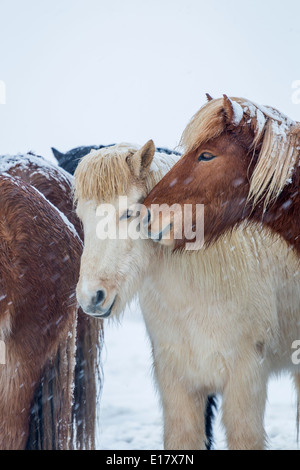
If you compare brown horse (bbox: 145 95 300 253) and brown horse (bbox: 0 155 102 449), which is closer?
brown horse (bbox: 145 95 300 253)

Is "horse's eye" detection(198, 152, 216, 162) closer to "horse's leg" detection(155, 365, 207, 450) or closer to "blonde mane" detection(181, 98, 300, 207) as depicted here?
"blonde mane" detection(181, 98, 300, 207)

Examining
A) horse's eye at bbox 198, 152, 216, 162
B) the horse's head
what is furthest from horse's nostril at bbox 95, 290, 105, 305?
horse's eye at bbox 198, 152, 216, 162

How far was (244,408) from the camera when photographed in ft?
5.49

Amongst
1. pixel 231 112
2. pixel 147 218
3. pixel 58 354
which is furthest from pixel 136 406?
pixel 231 112

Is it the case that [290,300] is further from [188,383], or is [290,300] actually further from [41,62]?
[41,62]

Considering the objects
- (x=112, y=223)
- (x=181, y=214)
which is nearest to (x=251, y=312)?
(x=181, y=214)

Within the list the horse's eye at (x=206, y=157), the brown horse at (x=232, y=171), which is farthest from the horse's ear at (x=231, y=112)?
the horse's eye at (x=206, y=157)

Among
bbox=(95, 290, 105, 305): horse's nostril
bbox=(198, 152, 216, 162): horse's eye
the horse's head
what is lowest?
bbox=(95, 290, 105, 305): horse's nostril

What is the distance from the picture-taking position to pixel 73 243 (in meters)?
1.95

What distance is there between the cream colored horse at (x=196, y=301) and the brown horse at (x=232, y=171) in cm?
14

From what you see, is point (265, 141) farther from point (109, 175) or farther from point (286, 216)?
point (109, 175)

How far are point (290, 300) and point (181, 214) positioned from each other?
61 centimetres

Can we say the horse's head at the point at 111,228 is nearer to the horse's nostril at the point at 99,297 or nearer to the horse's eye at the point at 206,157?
the horse's nostril at the point at 99,297

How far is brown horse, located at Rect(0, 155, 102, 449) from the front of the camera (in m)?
1.79
